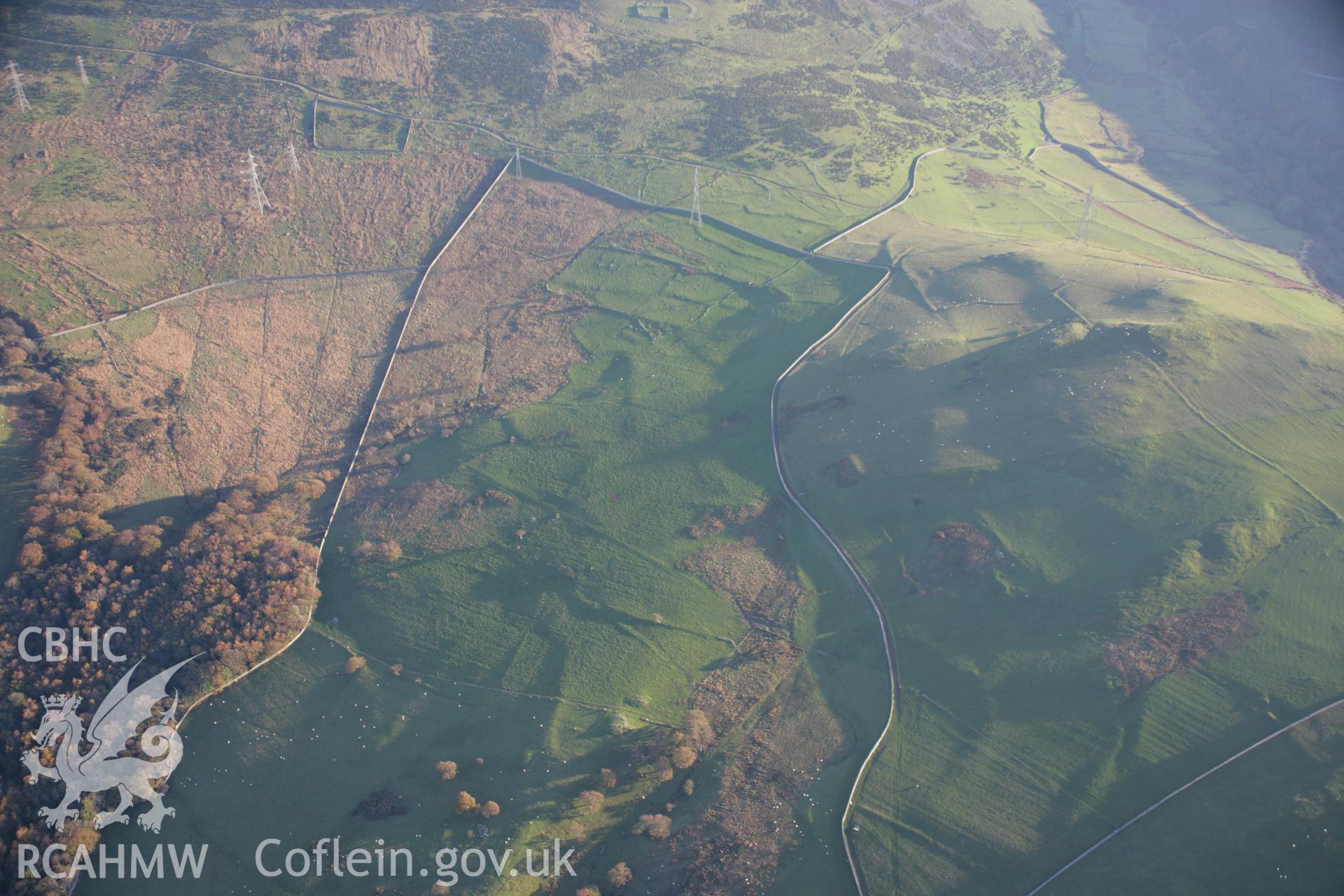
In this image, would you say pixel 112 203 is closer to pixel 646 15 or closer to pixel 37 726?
pixel 37 726

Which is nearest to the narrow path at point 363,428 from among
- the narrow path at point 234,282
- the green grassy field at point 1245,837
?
the narrow path at point 234,282

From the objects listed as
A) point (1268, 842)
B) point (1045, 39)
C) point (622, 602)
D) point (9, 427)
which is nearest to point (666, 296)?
point (622, 602)

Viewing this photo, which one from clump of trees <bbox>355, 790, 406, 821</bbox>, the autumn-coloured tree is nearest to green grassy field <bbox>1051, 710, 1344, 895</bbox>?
the autumn-coloured tree

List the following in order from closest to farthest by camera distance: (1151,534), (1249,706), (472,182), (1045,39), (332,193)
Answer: (1249,706), (1151,534), (332,193), (472,182), (1045,39)

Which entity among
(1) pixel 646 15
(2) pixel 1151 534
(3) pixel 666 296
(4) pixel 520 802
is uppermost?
(1) pixel 646 15

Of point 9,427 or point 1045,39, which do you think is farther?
point 1045,39

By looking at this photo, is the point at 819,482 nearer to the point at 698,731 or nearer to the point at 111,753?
the point at 698,731

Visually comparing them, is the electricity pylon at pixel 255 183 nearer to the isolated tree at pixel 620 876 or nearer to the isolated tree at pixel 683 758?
the isolated tree at pixel 683 758
